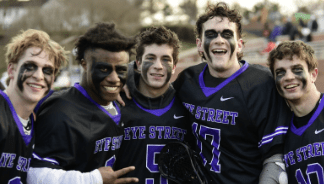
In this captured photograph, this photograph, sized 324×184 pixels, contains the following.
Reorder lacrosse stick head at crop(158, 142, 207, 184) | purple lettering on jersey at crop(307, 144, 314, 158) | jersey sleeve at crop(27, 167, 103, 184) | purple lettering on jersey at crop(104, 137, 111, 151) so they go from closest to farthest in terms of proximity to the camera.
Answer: jersey sleeve at crop(27, 167, 103, 184) < purple lettering on jersey at crop(307, 144, 314, 158) < purple lettering on jersey at crop(104, 137, 111, 151) < lacrosse stick head at crop(158, 142, 207, 184)

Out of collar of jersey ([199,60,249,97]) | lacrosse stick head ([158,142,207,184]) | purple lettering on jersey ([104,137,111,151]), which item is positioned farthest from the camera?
collar of jersey ([199,60,249,97])

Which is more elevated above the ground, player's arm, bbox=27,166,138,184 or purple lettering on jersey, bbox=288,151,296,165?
purple lettering on jersey, bbox=288,151,296,165

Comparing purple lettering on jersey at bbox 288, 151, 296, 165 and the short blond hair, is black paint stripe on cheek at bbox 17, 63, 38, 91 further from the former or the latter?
purple lettering on jersey at bbox 288, 151, 296, 165

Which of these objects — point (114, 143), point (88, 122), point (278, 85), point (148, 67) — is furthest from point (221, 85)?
point (88, 122)

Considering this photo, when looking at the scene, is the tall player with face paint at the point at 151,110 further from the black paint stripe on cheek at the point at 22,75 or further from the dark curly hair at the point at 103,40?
the black paint stripe on cheek at the point at 22,75

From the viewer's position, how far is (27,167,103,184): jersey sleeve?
2.52 meters

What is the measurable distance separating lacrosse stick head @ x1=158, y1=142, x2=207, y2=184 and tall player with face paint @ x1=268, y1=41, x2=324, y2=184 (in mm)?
889

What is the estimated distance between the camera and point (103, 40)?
9.60 ft

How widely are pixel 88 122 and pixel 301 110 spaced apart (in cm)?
208

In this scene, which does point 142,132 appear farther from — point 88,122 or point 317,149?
point 317,149

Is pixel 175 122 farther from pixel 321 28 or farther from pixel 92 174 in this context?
pixel 321 28

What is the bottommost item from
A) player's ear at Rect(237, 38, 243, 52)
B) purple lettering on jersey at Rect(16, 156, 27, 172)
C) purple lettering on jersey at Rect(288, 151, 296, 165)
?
purple lettering on jersey at Rect(16, 156, 27, 172)

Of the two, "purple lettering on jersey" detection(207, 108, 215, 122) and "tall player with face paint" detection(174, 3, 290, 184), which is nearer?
"tall player with face paint" detection(174, 3, 290, 184)

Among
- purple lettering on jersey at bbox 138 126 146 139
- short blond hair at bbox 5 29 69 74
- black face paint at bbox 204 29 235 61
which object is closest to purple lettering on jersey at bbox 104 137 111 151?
purple lettering on jersey at bbox 138 126 146 139
